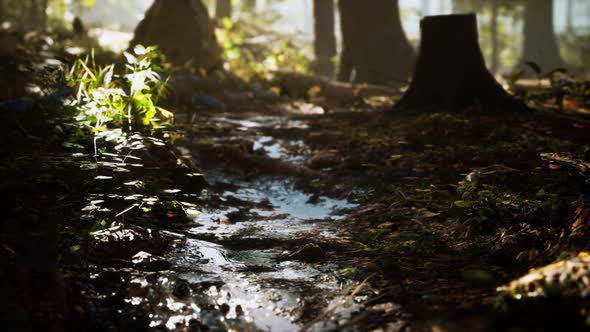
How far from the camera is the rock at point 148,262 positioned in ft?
8.70

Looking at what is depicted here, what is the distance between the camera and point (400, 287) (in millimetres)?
2447

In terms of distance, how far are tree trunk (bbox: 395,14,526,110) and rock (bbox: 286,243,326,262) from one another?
4.07 meters

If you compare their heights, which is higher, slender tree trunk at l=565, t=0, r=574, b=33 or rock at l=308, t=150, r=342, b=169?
slender tree trunk at l=565, t=0, r=574, b=33

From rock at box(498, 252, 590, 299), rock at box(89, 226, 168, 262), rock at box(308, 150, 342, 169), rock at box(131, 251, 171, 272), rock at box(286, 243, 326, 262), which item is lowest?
rock at box(308, 150, 342, 169)

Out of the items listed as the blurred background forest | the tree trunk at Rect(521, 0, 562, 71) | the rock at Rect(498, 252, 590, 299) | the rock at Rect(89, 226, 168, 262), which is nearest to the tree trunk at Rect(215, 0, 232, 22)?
the blurred background forest

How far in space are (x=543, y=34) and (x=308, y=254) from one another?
913 inches

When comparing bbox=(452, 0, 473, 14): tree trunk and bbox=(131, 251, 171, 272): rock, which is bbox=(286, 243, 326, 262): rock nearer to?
bbox=(131, 251, 171, 272): rock

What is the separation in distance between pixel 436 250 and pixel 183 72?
7.59 meters

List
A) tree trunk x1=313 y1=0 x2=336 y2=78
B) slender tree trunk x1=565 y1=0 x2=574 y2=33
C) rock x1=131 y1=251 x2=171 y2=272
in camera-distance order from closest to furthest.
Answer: rock x1=131 y1=251 x2=171 y2=272 → tree trunk x1=313 y1=0 x2=336 y2=78 → slender tree trunk x1=565 y1=0 x2=574 y2=33

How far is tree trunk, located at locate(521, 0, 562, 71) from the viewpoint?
74.2ft

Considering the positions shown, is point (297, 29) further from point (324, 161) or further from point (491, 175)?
point (491, 175)

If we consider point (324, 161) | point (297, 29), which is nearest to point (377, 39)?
point (324, 161)

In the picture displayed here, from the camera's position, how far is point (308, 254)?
3.03m

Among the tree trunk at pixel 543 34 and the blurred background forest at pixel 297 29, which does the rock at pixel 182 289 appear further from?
the tree trunk at pixel 543 34
